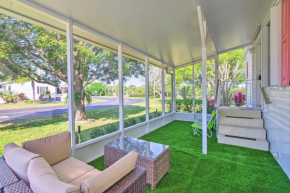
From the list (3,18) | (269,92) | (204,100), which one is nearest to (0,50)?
(3,18)

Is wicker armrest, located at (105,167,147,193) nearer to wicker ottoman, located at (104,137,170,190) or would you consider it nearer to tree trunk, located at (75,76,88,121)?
wicker ottoman, located at (104,137,170,190)

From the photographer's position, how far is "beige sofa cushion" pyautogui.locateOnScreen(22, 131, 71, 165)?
186 cm

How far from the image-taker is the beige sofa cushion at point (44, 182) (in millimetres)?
923

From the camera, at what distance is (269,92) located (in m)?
3.37

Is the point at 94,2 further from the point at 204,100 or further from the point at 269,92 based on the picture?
the point at 269,92

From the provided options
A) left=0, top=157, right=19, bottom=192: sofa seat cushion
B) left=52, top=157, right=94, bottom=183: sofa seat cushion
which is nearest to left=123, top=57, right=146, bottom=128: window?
left=52, top=157, right=94, bottom=183: sofa seat cushion

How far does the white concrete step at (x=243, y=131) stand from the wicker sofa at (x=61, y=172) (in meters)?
3.38

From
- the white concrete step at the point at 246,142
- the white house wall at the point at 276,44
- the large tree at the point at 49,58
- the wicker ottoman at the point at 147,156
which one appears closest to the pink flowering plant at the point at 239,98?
the white concrete step at the point at 246,142

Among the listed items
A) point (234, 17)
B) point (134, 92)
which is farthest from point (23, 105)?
point (234, 17)

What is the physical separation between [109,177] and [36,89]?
2004 millimetres

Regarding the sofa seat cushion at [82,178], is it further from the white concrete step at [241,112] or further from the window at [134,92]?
the white concrete step at [241,112]

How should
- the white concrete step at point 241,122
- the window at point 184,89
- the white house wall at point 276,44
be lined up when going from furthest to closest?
the window at point 184,89, the white concrete step at point 241,122, the white house wall at point 276,44

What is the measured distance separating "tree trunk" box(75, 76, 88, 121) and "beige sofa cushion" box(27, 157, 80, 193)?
166 cm

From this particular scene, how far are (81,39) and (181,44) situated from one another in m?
2.85
